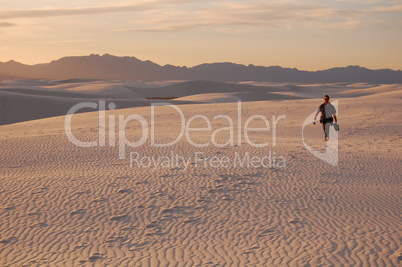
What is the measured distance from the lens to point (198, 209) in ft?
27.9

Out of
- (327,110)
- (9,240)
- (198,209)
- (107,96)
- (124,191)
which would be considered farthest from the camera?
(107,96)

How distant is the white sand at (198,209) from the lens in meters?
6.64

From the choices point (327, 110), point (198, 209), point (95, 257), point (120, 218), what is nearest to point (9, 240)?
point (95, 257)

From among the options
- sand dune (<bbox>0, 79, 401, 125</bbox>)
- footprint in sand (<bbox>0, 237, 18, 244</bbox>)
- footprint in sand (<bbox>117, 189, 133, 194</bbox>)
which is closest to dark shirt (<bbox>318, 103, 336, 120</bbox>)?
footprint in sand (<bbox>117, 189, 133, 194</bbox>)

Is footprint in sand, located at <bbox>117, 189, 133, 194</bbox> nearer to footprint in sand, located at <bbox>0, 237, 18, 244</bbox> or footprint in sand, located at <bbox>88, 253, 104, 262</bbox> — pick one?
footprint in sand, located at <bbox>0, 237, 18, 244</bbox>

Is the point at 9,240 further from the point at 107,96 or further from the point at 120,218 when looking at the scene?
the point at 107,96

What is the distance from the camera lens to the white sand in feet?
21.8

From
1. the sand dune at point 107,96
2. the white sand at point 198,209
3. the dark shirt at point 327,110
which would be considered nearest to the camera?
the white sand at point 198,209

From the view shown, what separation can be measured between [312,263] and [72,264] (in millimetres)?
3200

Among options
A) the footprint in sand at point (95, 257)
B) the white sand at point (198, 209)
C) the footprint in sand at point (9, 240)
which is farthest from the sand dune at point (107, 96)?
the footprint in sand at point (95, 257)

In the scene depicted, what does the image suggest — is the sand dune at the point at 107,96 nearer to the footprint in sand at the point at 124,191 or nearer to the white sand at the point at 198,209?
the white sand at the point at 198,209

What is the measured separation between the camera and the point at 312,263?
622cm

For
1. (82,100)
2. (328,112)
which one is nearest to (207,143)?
(328,112)

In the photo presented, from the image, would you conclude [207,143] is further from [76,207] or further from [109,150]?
[76,207]
